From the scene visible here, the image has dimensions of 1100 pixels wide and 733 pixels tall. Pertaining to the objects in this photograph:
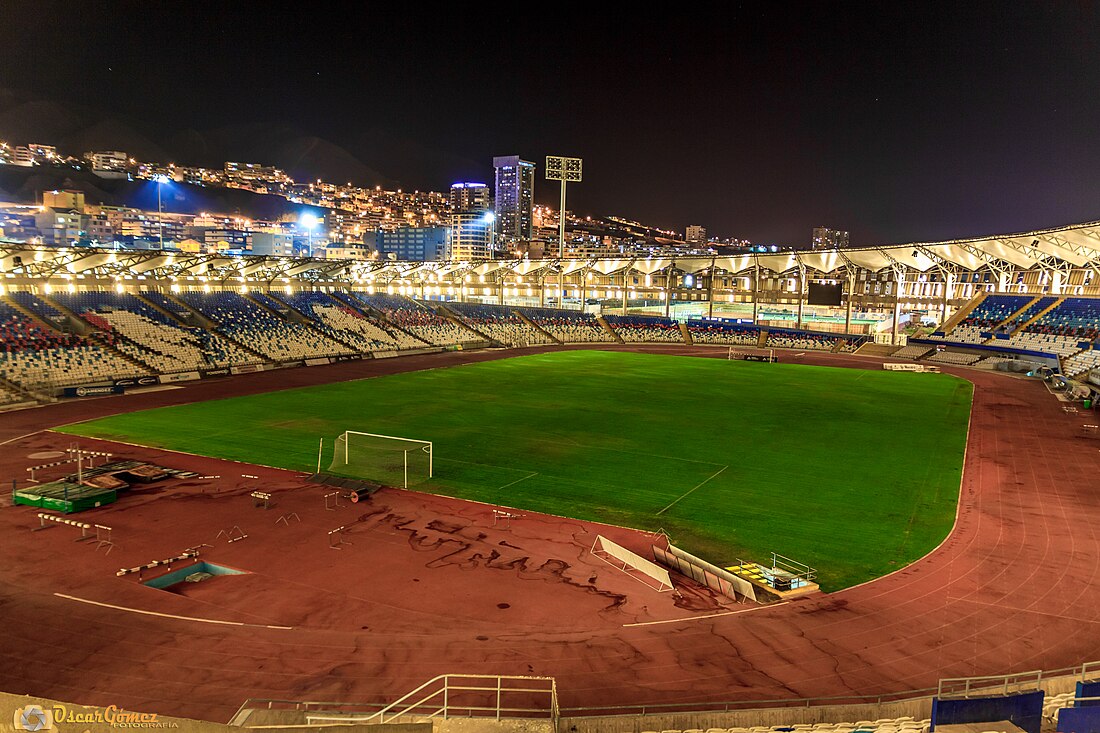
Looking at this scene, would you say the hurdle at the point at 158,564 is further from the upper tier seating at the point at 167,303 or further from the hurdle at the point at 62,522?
the upper tier seating at the point at 167,303

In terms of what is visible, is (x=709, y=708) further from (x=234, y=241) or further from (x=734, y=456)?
(x=234, y=241)

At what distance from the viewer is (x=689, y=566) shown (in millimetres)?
15555

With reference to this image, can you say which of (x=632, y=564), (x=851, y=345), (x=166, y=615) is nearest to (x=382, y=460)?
(x=166, y=615)

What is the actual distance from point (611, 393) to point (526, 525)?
24895 mm

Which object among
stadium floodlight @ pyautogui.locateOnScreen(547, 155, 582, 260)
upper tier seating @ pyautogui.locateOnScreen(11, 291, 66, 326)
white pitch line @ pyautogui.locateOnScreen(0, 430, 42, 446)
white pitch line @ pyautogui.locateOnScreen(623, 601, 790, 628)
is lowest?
white pitch line @ pyautogui.locateOnScreen(623, 601, 790, 628)

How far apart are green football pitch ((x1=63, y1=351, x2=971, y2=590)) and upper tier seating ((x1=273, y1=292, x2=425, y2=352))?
15.7m

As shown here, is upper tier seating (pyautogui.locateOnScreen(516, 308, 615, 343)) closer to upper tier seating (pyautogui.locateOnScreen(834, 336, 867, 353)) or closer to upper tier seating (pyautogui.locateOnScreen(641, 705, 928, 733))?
upper tier seating (pyautogui.locateOnScreen(834, 336, 867, 353))

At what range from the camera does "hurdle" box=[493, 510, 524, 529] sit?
18.8 metres

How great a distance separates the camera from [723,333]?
82000 millimetres

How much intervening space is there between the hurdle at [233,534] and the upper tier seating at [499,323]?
2290 inches

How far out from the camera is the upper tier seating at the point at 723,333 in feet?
263

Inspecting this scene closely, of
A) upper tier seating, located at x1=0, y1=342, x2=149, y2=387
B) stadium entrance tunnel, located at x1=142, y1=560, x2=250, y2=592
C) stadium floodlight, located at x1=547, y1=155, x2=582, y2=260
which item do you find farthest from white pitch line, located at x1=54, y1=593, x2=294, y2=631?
stadium floodlight, located at x1=547, y1=155, x2=582, y2=260

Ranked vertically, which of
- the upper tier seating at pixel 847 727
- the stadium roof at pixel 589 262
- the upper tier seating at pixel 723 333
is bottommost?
the upper tier seating at pixel 847 727

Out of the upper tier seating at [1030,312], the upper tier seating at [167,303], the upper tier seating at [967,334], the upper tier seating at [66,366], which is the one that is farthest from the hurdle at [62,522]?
the upper tier seating at [1030,312]
